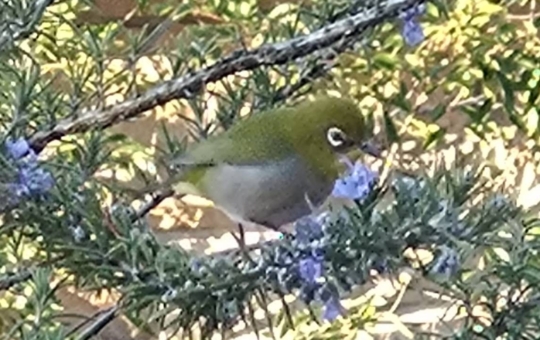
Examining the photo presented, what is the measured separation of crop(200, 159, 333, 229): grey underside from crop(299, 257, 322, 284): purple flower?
222 millimetres

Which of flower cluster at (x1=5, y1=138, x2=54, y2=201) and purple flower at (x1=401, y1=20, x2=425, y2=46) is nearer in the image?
flower cluster at (x1=5, y1=138, x2=54, y2=201)

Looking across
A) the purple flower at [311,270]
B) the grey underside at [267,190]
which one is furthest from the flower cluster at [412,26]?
the purple flower at [311,270]

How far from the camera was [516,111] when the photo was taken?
1436 mm

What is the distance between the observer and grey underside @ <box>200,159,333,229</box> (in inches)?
27.8

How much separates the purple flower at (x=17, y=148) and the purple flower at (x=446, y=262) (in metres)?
0.21

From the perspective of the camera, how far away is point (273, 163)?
73 cm

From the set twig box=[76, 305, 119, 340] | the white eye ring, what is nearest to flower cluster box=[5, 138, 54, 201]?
twig box=[76, 305, 119, 340]

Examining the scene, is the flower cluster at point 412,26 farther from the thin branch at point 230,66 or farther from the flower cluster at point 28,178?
the flower cluster at point 28,178

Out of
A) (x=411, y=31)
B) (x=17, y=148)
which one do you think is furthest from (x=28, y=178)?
(x=411, y=31)

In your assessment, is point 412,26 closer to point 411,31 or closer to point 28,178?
point 411,31

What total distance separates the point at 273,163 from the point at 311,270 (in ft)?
0.86

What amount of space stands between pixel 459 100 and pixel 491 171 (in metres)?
0.10

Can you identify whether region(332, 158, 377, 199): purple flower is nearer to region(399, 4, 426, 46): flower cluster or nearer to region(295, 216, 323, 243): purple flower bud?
region(295, 216, 323, 243): purple flower bud

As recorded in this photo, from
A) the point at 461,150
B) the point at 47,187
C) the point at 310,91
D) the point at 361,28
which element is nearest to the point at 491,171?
the point at 461,150
